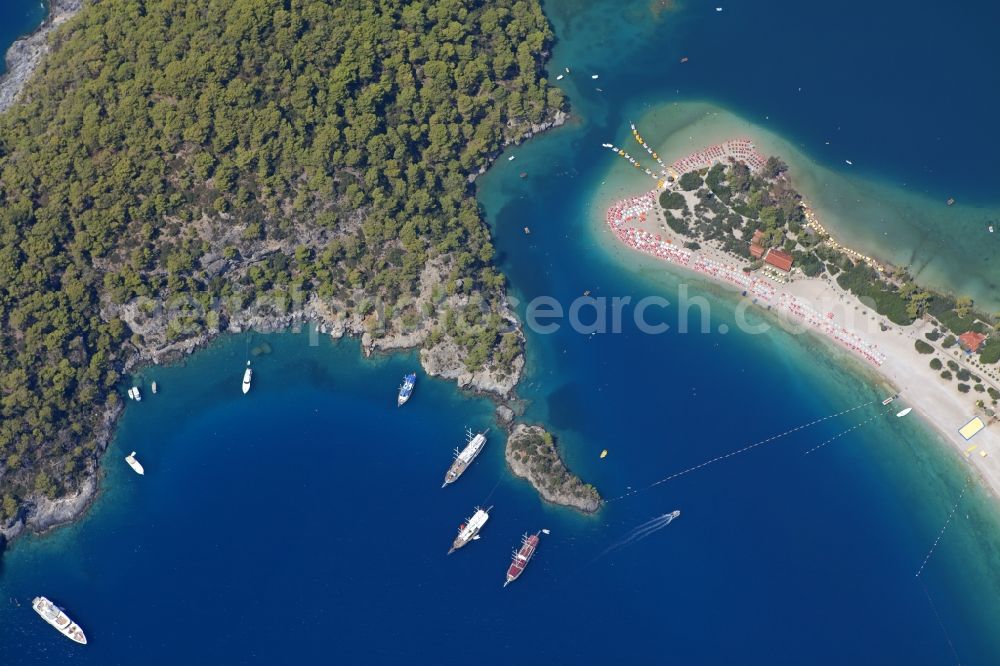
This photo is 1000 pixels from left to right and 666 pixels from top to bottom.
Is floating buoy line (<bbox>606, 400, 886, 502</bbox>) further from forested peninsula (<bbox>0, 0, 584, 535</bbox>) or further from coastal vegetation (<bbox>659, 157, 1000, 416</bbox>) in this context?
forested peninsula (<bbox>0, 0, 584, 535</bbox>)

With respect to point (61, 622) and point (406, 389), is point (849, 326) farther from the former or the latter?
point (61, 622)

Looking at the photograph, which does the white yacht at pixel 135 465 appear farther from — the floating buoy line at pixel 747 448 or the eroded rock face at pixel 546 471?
the floating buoy line at pixel 747 448

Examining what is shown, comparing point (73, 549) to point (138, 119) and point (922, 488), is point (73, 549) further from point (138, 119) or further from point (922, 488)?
point (922, 488)

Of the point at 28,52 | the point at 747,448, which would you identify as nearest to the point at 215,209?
the point at 28,52

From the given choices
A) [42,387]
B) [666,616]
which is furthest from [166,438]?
[666,616]

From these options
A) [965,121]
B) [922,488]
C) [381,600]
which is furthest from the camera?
[965,121]
